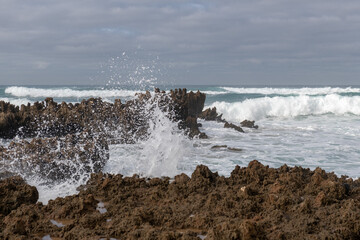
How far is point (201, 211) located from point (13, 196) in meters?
2.03

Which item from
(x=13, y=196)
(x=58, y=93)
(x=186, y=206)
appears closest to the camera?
(x=186, y=206)

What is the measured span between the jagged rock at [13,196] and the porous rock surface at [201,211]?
134mm

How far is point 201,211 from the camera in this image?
12.2ft

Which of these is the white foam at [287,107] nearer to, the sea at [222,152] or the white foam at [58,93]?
the sea at [222,152]

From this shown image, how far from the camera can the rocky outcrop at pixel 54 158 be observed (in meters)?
6.65

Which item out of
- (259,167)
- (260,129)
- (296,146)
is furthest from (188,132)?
(259,167)

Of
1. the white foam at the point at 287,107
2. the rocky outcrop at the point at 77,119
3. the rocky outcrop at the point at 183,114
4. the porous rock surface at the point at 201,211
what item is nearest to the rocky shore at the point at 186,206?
the porous rock surface at the point at 201,211

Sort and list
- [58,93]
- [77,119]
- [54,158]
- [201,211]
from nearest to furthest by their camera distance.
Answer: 1. [201,211]
2. [54,158]
3. [77,119]
4. [58,93]

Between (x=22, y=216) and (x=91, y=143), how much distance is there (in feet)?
13.0

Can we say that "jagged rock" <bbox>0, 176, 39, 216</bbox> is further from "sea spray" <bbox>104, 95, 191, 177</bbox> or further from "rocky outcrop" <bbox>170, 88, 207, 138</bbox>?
"rocky outcrop" <bbox>170, 88, 207, 138</bbox>

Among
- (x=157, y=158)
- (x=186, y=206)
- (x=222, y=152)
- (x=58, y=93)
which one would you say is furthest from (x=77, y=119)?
(x=58, y=93)

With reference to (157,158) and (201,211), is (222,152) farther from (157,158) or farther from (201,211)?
(201,211)

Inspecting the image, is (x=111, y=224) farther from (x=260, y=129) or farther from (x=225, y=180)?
(x=260, y=129)

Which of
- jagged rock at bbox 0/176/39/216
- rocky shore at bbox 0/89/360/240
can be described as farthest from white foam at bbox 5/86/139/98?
jagged rock at bbox 0/176/39/216
